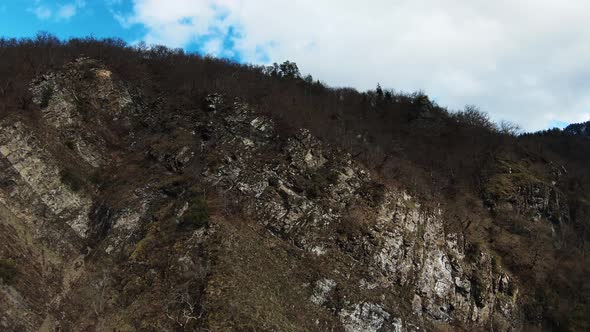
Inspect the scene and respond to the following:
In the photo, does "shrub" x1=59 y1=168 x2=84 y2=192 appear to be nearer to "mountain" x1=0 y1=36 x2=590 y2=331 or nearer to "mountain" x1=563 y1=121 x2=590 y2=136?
"mountain" x1=0 y1=36 x2=590 y2=331

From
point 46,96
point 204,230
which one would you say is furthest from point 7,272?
point 46,96

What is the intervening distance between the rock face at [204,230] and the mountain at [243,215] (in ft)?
0.51

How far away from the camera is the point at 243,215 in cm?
3988

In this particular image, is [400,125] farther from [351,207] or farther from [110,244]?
[110,244]

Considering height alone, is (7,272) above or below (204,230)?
below

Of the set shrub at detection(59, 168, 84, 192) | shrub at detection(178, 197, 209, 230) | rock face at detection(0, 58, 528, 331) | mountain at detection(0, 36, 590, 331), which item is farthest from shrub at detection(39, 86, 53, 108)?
shrub at detection(178, 197, 209, 230)

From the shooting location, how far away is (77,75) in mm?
51188

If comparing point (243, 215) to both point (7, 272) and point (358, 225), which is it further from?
point (7, 272)

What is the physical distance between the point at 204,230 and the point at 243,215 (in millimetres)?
4582

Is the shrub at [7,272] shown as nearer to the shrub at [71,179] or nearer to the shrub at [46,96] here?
the shrub at [71,179]

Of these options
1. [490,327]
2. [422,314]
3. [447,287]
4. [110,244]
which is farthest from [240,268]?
[490,327]

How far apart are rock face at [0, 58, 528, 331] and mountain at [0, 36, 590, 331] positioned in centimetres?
16

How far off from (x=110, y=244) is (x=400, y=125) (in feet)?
155

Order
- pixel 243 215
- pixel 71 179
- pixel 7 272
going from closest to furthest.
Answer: pixel 7 272 < pixel 243 215 < pixel 71 179
